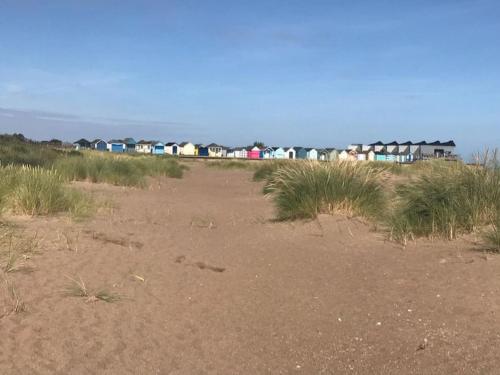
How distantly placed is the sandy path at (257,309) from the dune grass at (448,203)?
1.46 feet

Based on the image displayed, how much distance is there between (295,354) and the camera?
4.60 m

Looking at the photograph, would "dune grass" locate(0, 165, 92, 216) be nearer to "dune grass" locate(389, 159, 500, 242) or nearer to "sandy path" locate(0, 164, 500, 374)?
"sandy path" locate(0, 164, 500, 374)

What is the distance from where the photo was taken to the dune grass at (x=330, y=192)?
33.7 ft

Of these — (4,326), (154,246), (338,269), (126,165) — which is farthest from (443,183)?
(126,165)

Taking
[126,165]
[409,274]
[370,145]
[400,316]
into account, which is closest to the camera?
[400,316]

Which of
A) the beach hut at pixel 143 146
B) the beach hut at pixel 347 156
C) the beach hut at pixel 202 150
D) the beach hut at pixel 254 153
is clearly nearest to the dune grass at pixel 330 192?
the beach hut at pixel 347 156

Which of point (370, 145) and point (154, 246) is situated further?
point (370, 145)

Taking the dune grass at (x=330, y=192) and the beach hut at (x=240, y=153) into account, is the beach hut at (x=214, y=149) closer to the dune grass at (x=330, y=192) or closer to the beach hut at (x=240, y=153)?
the beach hut at (x=240, y=153)

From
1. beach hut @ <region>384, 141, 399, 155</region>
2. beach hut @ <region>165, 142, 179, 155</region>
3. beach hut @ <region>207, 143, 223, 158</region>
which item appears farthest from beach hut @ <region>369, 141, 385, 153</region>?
beach hut @ <region>165, 142, 179, 155</region>

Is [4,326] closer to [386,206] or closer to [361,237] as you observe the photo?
[361,237]

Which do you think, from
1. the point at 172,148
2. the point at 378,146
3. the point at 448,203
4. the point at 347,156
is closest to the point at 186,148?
the point at 172,148

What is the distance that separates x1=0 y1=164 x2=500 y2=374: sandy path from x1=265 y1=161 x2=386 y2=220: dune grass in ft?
4.66

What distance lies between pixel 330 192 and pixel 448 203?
2.72 meters

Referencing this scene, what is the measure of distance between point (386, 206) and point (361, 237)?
1.82m
